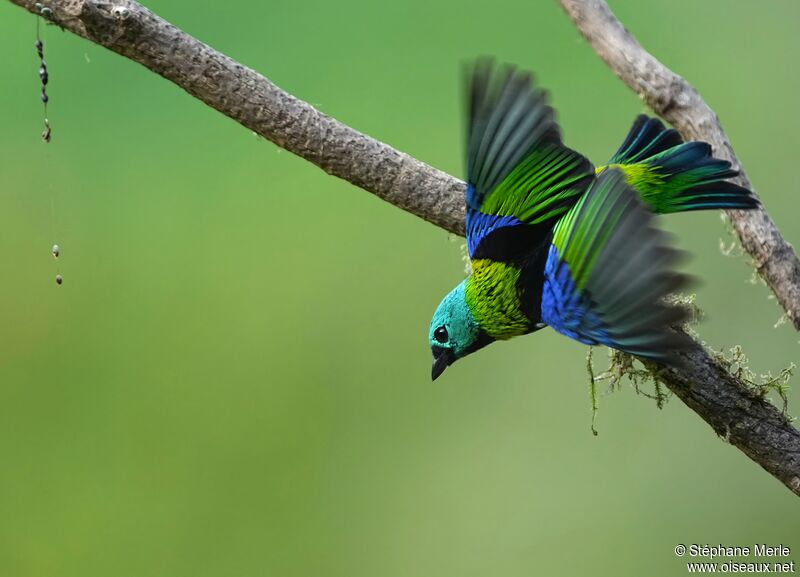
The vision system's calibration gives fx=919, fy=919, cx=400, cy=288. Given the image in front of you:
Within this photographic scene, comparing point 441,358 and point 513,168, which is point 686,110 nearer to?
point 513,168

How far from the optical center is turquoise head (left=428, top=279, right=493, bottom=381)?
2.09 metres

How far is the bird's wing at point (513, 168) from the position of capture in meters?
1.96

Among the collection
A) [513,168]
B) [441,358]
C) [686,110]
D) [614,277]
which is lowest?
[441,358]

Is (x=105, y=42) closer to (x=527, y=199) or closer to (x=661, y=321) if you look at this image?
(x=527, y=199)

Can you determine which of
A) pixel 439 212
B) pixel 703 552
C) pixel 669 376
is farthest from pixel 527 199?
pixel 703 552

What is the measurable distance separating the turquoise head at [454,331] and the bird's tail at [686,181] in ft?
1.50

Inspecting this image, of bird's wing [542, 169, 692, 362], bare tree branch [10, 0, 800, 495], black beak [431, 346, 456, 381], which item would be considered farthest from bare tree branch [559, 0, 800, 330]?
black beak [431, 346, 456, 381]

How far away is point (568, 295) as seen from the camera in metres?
1.77

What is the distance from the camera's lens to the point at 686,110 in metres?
2.29

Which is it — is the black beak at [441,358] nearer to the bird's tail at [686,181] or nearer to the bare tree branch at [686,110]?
the bird's tail at [686,181]

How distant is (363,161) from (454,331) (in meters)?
0.44

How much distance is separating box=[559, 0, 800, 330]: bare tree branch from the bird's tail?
11.4 inches

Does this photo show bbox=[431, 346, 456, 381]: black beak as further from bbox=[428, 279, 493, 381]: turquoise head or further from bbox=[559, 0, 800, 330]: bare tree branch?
bbox=[559, 0, 800, 330]: bare tree branch

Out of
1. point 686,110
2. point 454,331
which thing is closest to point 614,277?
point 454,331
